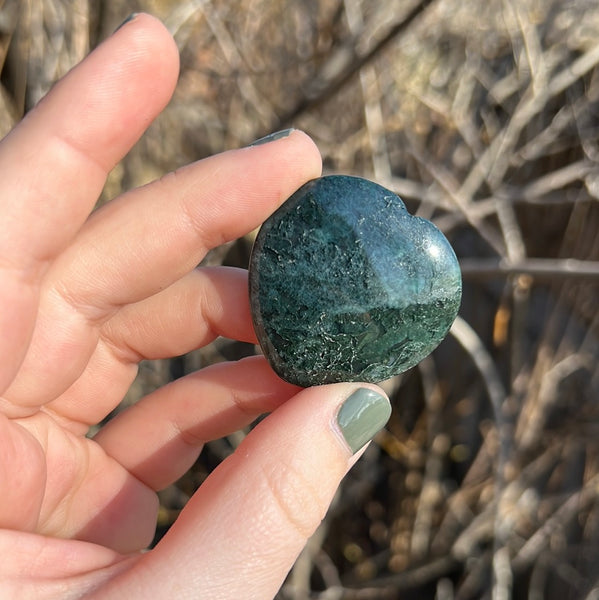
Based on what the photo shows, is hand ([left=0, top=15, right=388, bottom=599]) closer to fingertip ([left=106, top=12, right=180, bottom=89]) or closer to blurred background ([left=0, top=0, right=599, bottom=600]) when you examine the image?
fingertip ([left=106, top=12, right=180, bottom=89])

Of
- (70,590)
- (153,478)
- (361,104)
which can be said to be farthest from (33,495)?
(361,104)

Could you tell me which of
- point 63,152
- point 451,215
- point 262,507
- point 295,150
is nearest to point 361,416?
point 262,507

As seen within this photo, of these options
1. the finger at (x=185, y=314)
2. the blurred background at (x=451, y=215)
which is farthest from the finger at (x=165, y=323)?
the blurred background at (x=451, y=215)

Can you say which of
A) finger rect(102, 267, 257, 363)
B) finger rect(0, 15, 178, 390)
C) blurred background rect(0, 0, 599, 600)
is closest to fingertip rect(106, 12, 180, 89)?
finger rect(0, 15, 178, 390)

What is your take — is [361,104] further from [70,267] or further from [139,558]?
[139,558]

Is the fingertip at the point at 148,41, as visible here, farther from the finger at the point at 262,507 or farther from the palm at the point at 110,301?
the finger at the point at 262,507

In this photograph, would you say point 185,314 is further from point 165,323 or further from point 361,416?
point 361,416
